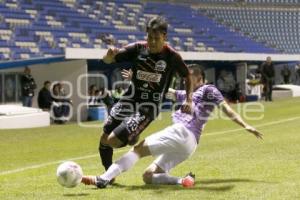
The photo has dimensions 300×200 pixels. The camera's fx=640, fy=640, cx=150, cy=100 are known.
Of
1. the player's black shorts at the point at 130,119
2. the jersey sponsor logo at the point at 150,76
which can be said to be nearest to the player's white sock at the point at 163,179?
the player's black shorts at the point at 130,119

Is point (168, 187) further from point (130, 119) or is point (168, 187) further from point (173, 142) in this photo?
point (130, 119)

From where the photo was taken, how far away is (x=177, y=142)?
698 cm

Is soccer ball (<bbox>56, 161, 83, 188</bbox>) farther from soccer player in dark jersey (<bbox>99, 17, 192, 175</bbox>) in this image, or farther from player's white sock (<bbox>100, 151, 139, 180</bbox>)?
soccer player in dark jersey (<bbox>99, 17, 192, 175</bbox>)

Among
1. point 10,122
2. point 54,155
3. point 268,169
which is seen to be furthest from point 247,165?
point 10,122

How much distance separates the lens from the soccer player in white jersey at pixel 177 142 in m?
6.78

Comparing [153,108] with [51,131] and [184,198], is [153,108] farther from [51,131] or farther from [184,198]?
[51,131]

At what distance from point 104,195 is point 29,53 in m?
19.8

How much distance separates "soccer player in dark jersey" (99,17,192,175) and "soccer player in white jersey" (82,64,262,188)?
22 cm

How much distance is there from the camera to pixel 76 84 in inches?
948

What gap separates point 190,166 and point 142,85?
247 centimetres

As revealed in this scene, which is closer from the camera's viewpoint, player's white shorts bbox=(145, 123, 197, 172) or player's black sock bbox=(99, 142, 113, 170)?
player's white shorts bbox=(145, 123, 197, 172)

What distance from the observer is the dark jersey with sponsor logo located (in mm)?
7031

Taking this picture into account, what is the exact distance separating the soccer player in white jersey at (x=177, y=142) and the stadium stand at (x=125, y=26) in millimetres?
13442

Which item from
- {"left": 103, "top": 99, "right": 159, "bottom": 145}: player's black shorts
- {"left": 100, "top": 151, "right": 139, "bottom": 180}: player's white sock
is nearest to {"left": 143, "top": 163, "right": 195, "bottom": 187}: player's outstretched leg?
{"left": 103, "top": 99, "right": 159, "bottom": 145}: player's black shorts
